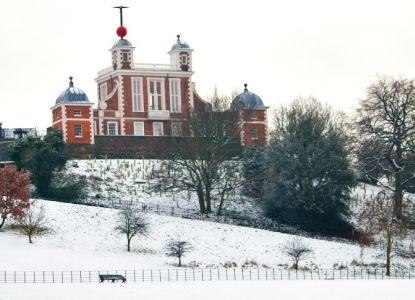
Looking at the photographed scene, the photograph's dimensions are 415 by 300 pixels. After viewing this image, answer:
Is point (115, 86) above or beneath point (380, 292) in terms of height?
above

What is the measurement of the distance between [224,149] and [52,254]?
929 inches

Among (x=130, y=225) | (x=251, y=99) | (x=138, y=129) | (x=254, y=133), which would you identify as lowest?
(x=130, y=225)

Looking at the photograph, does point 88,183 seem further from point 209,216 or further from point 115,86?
point 115,86

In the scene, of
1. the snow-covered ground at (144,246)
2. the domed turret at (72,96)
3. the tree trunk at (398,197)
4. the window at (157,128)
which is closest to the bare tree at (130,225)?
the snow-covered ground at (144,246)

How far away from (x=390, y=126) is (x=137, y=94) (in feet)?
99.3

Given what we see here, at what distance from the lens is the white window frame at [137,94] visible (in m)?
122

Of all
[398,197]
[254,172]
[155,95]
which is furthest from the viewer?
[155,95]

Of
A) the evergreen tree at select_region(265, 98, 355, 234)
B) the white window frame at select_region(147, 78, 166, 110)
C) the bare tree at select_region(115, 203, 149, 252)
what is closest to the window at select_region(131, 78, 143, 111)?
the white window frame at select_region(147, 78, 166, 110)

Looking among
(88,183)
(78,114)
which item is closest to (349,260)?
(88,183)

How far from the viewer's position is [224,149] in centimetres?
10362

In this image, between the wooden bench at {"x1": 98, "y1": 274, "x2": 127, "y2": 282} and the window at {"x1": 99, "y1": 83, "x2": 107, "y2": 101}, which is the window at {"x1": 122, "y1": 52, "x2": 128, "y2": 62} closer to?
the window at {"x1": 99, "y1": 83, "x2": 107, "y2": 101}

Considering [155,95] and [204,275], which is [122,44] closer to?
[155,95]

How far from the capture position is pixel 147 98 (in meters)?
122

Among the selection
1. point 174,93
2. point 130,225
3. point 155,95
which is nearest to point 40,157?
point 130,225
